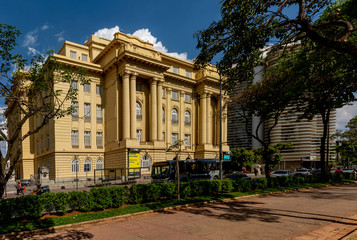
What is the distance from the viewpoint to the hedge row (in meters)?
10.2

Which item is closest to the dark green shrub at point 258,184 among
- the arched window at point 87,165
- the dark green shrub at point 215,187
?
the dark green shrub at point 215,187

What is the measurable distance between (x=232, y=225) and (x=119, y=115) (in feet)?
100

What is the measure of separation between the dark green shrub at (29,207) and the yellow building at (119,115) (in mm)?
21874

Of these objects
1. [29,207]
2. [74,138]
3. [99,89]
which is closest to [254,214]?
[29,207]

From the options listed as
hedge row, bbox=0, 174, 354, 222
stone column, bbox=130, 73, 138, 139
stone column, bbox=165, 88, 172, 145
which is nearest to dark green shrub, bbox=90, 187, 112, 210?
hedge row, bbox=0, 174, 354, 222

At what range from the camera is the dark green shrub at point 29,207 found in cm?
1016

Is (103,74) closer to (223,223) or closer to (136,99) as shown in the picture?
(136,99)

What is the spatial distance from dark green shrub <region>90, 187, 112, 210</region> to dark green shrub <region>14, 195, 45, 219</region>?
8.04 ft

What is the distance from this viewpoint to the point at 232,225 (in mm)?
9508

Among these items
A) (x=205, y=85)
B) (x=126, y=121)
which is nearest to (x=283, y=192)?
(x=126, y=121)

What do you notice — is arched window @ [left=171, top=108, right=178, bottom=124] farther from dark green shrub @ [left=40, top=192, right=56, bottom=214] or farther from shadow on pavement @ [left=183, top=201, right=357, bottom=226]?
dark green shrub @ [left=40, top=192, right=56, bottom=214]

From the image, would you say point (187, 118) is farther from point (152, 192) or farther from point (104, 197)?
point (104, 197)

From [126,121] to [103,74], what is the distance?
34.0 ft

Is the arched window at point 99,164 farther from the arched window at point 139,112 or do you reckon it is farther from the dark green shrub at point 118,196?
the dark green shrub at point 118,196
